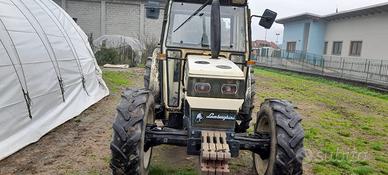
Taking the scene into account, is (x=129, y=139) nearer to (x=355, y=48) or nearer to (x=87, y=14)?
(x=87, y=14)

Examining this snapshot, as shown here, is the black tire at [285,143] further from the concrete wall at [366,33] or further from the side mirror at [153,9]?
the concrete wall at [366,33]

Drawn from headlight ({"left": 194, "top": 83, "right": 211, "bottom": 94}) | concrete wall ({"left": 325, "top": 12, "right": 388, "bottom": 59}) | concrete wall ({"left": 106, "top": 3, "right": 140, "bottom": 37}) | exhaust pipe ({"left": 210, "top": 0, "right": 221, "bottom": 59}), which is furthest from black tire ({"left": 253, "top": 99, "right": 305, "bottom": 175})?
concrete wall ({"left": 106, "top": 3, "right": 140, "bottom": 37})

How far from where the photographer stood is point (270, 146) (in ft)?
14.9

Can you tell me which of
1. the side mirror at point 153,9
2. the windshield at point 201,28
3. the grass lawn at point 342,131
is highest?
the side mirror at point 153,9

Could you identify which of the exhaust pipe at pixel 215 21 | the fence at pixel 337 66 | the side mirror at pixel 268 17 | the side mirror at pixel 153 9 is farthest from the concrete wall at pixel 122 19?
the exhaust pipe at pixel 215 21

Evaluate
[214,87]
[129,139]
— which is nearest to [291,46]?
[214,87]

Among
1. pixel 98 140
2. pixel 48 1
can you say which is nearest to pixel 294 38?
pixel 48 1

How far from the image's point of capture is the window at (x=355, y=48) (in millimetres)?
27578

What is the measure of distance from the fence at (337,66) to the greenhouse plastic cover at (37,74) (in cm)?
1519

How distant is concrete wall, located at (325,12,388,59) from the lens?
24.5m

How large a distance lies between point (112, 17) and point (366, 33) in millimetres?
17854

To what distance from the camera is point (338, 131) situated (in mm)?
8586

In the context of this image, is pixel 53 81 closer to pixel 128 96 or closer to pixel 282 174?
pixel 128 96

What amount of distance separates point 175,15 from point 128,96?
5.08 ft
